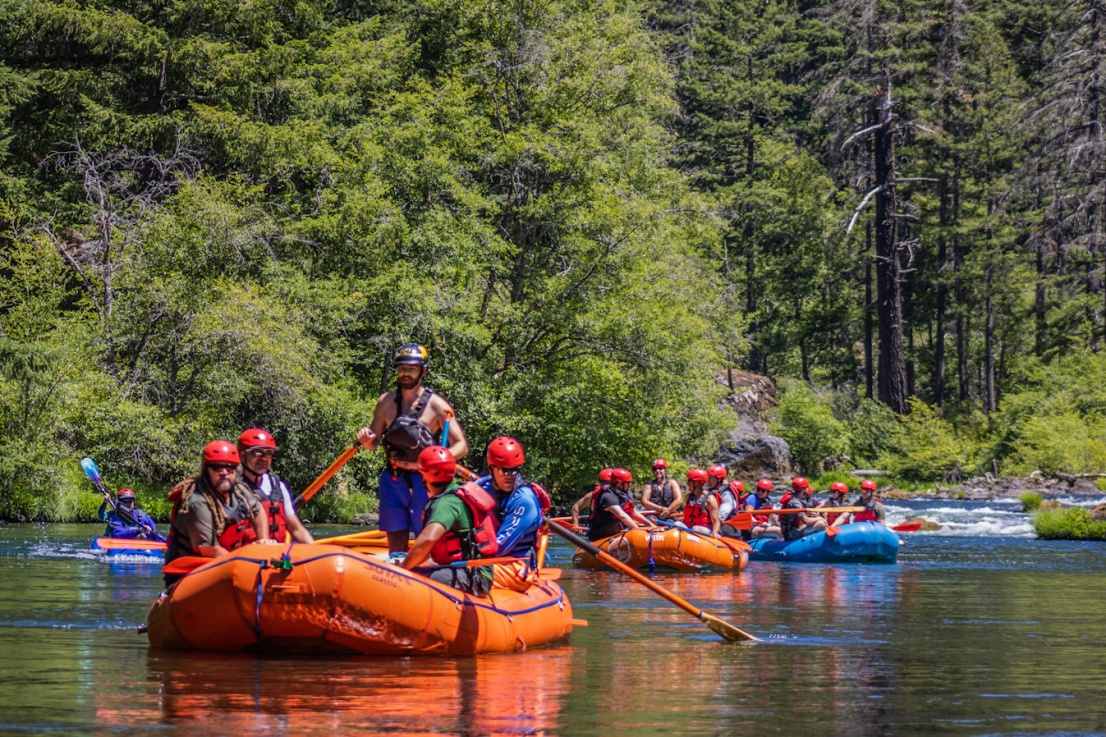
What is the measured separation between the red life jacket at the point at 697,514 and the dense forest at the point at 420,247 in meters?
8.75

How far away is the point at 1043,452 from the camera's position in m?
38.1

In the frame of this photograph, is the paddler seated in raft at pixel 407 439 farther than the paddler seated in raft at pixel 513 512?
Yes

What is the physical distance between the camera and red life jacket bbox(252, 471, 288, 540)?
9.71 metres

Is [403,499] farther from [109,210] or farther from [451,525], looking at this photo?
[109,210]

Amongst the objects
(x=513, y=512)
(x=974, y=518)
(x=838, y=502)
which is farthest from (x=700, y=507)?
(x=974, y=518)

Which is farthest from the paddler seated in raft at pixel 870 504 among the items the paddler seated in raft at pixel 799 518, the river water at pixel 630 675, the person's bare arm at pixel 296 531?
the person's bare arm at pixel 296 531

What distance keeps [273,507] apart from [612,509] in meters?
8.54

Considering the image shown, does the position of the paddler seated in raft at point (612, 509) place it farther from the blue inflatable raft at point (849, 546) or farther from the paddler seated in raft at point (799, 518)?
the paddler seated in raft at point (799, 518)

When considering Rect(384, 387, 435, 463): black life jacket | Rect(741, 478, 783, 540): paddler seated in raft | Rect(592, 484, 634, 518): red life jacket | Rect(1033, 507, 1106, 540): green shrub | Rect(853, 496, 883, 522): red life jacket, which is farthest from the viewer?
Rect(1033, 507, 1106, 540): green shrub

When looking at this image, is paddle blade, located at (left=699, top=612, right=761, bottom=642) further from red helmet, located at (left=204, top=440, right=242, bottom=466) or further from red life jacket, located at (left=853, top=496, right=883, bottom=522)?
red life jacket, located at (left=853, top=496, right=883, bottom=522)

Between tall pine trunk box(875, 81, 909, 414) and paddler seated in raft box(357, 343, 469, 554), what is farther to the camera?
tall pine trunk box(875, 81, 909, 414)

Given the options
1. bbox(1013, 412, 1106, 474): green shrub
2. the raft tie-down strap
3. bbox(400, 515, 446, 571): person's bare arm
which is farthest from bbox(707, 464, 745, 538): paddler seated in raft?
bbox(1013, 412, 1106, 474): green shrub

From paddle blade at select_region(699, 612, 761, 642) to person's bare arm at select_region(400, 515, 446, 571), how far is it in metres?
2.31

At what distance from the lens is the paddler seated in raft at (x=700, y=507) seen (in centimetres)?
1906
